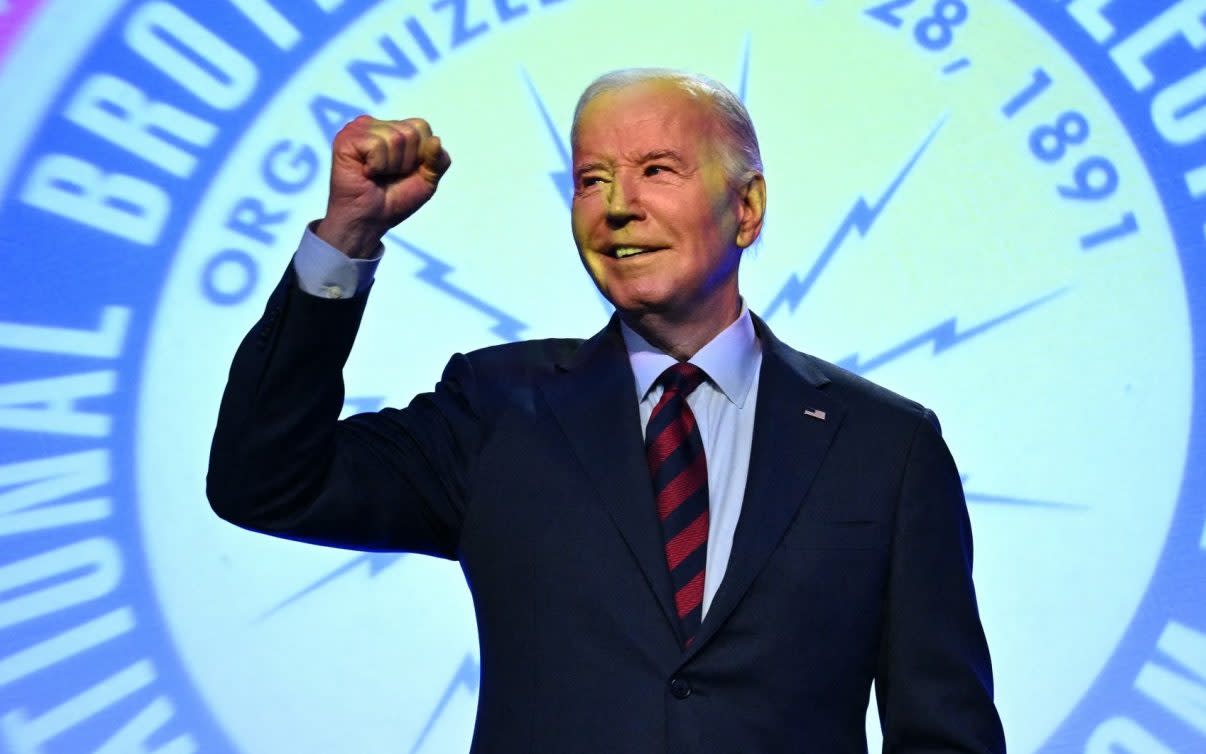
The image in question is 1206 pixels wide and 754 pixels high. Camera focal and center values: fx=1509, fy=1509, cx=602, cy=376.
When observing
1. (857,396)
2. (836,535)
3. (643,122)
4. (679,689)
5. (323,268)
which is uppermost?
(643,122)

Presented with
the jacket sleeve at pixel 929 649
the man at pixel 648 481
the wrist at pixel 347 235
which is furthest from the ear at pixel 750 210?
the wrist at pixel 347 235

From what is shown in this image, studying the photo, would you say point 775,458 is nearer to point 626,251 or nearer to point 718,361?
point 718,361

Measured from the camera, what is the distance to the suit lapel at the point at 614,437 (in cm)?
127

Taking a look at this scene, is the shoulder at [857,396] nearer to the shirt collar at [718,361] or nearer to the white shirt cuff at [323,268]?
the shirt collar at [718,361]

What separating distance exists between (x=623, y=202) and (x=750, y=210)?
0.59ft

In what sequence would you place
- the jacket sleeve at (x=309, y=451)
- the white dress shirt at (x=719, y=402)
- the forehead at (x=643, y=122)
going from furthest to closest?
the forehead at (x=643, y=122) < the white dress shirt at (x=719, y=402) < the jacket sleeve at (x=309, y=451)

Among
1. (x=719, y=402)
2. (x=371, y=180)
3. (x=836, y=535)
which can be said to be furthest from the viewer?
(x=719, y=402)

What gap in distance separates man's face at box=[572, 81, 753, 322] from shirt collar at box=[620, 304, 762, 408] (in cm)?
4

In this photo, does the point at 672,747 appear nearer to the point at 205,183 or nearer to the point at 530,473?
the point at 530,473

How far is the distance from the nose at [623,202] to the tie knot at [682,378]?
0.14 metres

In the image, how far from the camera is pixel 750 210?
4.91 ft

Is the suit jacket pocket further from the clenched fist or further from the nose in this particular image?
the clenched fist

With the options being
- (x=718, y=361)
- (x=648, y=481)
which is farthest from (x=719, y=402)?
(x=648, y=481)

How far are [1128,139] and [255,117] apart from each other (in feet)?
4.23
